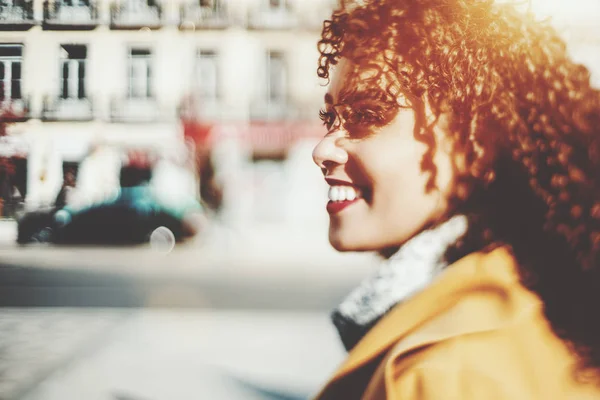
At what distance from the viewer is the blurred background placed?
3.31 m

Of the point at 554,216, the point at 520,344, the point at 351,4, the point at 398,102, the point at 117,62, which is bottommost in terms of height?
the point at 520,344

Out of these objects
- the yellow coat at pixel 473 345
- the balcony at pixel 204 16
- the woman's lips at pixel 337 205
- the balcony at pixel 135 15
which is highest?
the balcony at pixel 204 16

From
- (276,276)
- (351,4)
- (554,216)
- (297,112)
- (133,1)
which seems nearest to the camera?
(554,216)

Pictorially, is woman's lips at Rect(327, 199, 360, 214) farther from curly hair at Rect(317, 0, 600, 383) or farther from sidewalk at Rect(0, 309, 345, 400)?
sidewalk at Rect(0, 309, 345, 400)

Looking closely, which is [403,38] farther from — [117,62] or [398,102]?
[117,62]

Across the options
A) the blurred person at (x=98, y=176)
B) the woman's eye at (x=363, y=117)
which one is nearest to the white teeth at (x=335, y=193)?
the woman's eye at (x=363, y=117)

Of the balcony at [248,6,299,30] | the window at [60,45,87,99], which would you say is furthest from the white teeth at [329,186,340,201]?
the balcony at [248,6,299,30]

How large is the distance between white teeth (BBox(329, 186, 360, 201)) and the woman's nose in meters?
0.04

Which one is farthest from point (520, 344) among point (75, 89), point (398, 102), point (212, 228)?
point (212, 228)

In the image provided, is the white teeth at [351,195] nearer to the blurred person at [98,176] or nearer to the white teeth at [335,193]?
the white teeth at [335,193]

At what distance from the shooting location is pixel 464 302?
2.00 ft

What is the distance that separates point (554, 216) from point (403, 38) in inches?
12.6

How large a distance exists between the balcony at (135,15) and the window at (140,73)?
64 cm

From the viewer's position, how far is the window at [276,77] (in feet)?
43.4
